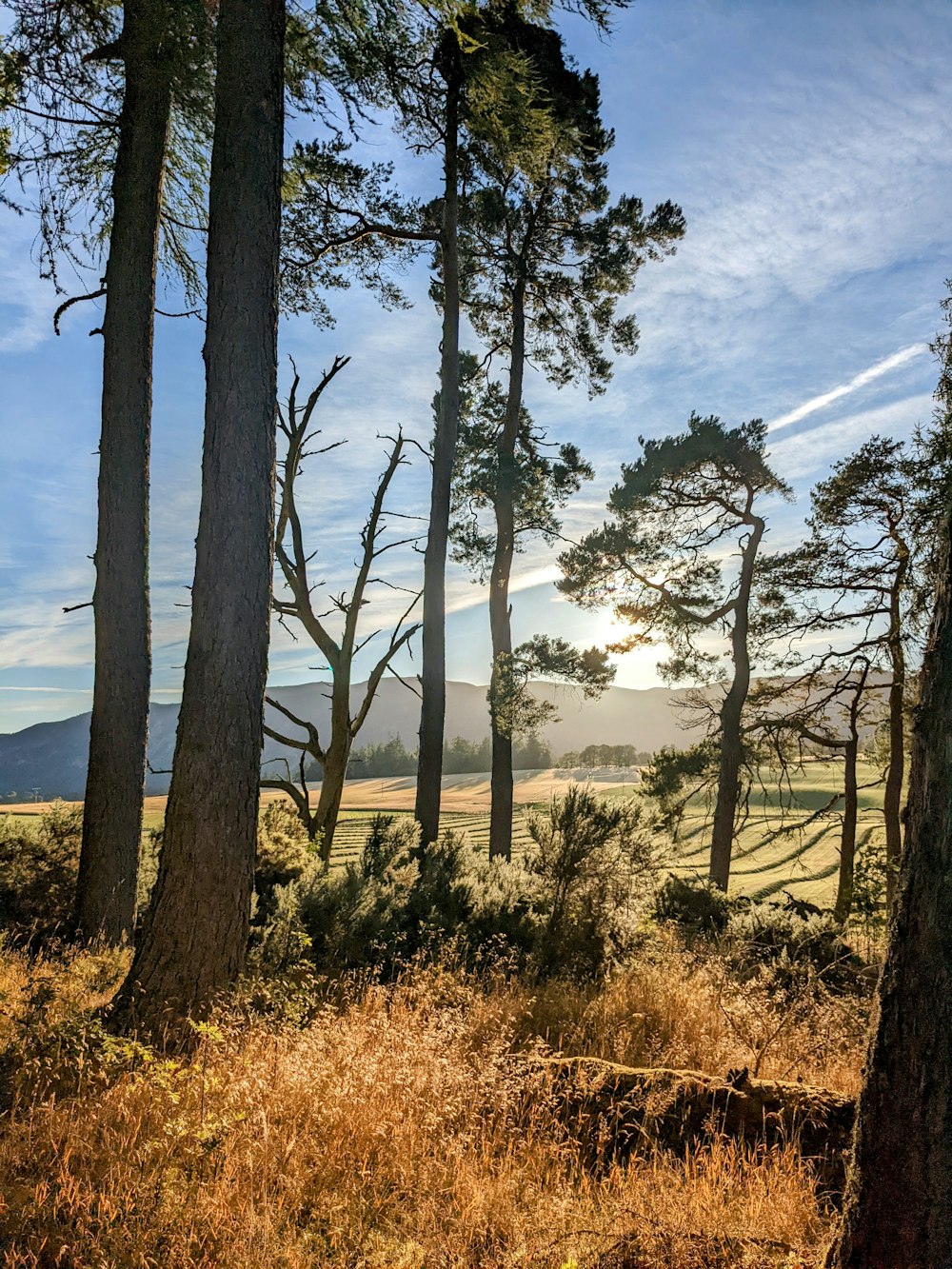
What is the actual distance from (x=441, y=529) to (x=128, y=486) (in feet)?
19.1

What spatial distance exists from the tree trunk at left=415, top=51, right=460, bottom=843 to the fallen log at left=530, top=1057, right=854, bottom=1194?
7638 millimetres

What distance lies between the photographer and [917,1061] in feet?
8.18

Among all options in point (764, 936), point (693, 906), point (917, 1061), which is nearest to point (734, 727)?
point (693, 906)

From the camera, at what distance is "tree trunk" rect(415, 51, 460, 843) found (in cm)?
1173

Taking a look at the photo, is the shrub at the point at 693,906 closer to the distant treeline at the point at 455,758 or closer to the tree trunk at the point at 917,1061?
the tree trunk at the point at 917,1061

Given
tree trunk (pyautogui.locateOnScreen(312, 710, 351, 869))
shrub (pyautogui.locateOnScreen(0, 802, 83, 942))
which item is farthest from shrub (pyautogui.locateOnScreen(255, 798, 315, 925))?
shrub (pyautogui.locateOnScreen(0, 802, 83, 942))

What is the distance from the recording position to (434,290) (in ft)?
47.2

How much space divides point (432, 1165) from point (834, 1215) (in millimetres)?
1798

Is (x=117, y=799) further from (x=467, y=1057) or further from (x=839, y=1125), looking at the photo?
(x=839, y=1125)

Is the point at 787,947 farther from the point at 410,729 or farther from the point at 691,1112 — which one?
the point at 410,729

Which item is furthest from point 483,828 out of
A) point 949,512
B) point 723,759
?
point 949,512

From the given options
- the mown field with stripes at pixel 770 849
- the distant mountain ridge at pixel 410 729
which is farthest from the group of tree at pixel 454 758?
the distant mountain ridge at pixel 410 729

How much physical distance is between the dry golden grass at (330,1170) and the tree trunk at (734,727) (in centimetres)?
1303

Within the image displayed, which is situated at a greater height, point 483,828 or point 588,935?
point 588,935
